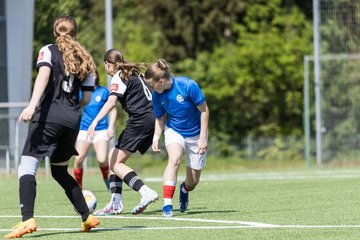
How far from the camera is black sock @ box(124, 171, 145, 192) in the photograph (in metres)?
12.3

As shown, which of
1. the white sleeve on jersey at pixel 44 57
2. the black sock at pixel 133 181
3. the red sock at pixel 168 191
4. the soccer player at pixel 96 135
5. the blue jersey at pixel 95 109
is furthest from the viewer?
the blue jersey at pixel 95 109

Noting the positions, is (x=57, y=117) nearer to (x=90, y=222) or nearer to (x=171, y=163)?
(x=90, y=222)

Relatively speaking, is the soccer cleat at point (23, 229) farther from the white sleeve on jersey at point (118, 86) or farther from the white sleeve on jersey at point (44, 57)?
the white sleeve on jersey at point (118, 86)

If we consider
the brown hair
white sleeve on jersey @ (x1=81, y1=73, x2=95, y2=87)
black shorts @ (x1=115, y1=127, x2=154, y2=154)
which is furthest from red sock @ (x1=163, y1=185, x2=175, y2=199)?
white sleeve on jersey @ (x1=81, y1=73, x2=95, y2=87)

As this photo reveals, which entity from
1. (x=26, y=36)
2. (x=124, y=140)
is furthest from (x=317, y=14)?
(x=124, y=140)

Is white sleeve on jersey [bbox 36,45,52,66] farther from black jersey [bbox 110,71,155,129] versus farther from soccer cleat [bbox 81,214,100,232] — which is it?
black jersey [bbox 110,71,155,129]

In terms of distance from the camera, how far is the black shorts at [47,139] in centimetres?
951

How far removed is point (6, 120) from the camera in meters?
26.3

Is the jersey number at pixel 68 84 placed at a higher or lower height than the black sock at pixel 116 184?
higher

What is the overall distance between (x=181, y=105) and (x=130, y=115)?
3.92 feet

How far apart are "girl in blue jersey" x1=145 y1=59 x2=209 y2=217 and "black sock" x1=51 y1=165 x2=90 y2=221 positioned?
195cm

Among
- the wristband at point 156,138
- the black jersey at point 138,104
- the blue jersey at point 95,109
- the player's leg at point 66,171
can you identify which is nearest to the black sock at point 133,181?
the wristband at point 156,138

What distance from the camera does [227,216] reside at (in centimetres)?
1150

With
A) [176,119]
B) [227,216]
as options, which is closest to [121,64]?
[176,119]
